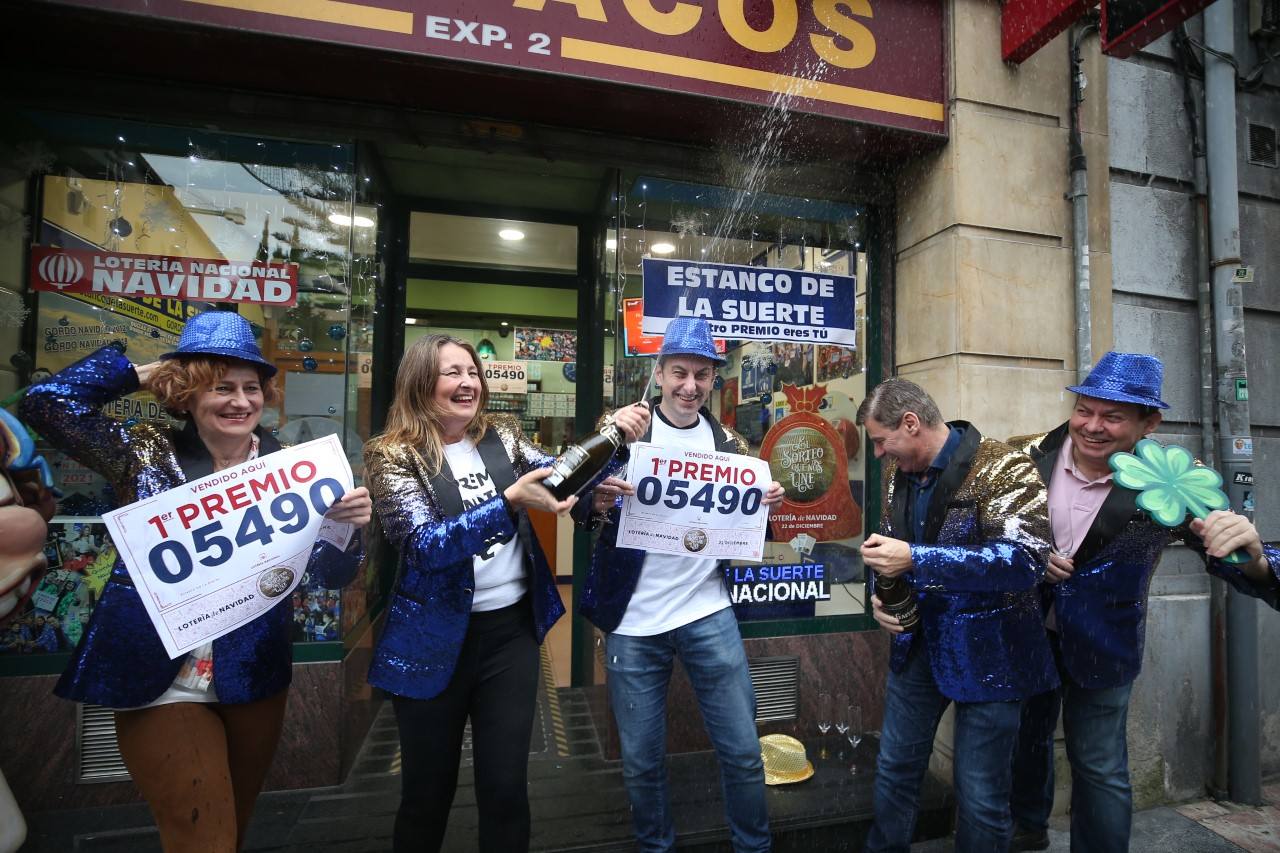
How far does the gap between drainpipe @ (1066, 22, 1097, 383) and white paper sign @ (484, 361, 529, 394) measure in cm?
399

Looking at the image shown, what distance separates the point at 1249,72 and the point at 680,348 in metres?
4.81

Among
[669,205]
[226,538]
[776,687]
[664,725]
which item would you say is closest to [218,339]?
[226,538]

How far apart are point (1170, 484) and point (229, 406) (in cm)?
331

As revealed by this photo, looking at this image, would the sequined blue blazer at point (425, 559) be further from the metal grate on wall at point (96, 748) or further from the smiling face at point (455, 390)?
the metal grate on wall at point (96, 748)

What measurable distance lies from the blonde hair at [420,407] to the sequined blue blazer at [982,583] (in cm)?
177

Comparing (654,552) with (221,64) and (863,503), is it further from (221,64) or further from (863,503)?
(221,64)

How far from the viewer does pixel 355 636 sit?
3896mm

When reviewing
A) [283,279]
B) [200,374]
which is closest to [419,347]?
[200,374]

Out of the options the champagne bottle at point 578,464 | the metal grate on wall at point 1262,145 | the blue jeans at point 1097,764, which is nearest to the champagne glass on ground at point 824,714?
the blue jeans at point 1097,764

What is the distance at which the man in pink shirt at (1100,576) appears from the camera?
2525 millimetres

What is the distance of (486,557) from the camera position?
216 centimetres

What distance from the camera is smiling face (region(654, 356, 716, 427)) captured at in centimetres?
278

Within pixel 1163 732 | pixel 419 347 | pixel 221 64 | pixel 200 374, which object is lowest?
pixel 1163 732

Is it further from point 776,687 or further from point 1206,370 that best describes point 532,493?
point 1206,370
